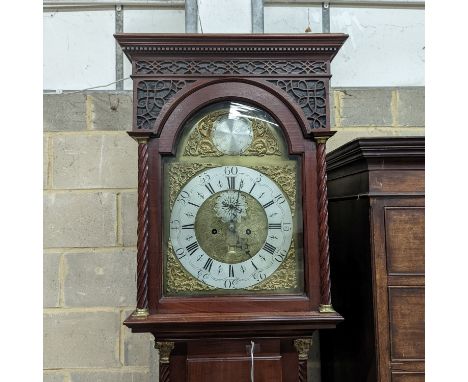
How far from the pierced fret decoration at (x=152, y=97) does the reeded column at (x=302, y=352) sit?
732 millimetres

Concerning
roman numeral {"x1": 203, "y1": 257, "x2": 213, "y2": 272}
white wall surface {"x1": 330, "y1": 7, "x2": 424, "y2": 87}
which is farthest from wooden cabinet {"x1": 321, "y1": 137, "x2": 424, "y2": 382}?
white wall surface {"x1": 330, "y1": 7, "x2": 424, "y2": 87}

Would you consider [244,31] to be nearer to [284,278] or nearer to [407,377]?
[284,278]

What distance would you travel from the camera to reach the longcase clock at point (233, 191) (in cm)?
121

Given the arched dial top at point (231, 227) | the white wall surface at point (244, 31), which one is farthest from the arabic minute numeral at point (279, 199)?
the white wall surface at point (244, 31)

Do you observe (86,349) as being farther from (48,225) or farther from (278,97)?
(278,97)

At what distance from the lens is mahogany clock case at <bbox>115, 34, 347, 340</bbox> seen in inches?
47.0

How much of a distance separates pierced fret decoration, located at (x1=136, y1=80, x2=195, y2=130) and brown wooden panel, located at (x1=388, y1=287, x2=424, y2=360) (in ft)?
2.63

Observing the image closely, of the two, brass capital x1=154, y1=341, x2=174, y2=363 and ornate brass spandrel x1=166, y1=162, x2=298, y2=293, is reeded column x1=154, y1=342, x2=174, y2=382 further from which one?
ornate brass spandrel x1=166, y1=162, x2=298, y2=293

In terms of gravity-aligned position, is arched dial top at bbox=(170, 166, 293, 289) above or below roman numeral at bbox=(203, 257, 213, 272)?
above

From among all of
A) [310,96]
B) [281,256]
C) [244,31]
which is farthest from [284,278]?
[244,31]

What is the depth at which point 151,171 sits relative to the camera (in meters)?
1.21

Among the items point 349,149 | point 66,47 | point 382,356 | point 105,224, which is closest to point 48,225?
point 105,224

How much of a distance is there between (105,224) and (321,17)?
122 centimetres

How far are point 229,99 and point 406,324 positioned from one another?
784mm
